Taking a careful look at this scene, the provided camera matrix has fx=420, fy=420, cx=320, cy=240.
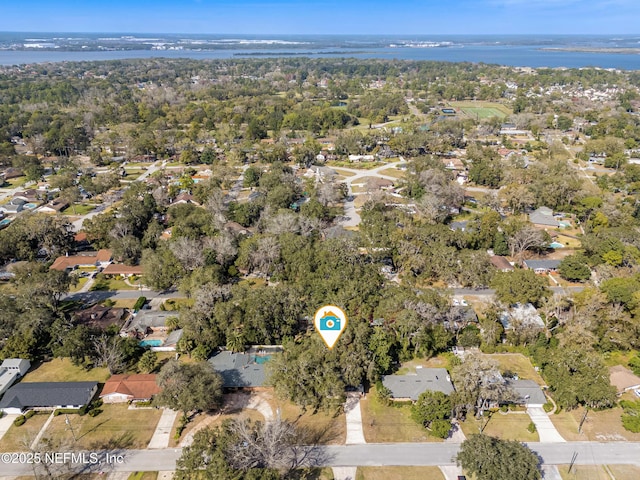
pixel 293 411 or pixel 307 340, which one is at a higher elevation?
pixel 307 340

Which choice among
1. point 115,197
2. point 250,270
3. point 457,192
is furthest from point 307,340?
point 115,197

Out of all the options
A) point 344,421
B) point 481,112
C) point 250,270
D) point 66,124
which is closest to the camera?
point 344,421

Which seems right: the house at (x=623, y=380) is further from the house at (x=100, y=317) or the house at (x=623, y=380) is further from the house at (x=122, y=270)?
the house at (x=122, y=270)

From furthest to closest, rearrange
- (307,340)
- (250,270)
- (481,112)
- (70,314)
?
(481,112) < (250,270) < (70,314) < (307,340)

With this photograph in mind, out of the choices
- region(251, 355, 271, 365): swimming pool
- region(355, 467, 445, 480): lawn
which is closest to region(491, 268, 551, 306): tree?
region(355, 467, 445, 480): lawn

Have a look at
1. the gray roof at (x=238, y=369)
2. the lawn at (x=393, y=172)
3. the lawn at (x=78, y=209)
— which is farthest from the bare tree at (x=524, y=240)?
the lawn at (x=78, y=209)

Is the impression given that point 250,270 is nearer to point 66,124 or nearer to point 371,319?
point 371,319

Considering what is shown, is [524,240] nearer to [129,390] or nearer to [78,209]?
[129,390]
